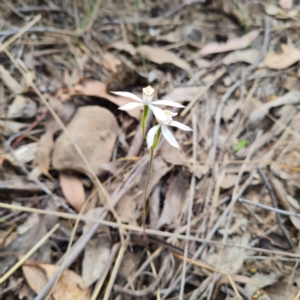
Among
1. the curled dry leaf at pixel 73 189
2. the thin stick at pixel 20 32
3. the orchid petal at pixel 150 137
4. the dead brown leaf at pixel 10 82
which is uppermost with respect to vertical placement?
the thin stick at pixel 20 32

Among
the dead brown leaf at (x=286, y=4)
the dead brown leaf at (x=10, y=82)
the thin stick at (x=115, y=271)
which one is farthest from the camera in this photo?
the dead brown leaf at (x=286, y=4)

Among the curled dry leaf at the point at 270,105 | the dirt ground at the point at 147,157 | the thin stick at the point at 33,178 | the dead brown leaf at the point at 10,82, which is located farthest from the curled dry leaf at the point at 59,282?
the curled dry leaf at the point at 270,105

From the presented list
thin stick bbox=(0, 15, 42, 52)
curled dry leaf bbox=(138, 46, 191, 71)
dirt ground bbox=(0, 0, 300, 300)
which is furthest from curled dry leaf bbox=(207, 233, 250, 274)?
thin stick bbox=(0, 15, 42, 52)

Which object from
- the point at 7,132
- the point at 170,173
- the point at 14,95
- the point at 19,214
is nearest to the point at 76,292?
the point at 19,214

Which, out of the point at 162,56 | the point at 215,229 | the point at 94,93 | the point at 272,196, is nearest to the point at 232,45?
the point at 162,56

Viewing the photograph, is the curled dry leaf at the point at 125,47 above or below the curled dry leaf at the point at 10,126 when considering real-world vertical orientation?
above

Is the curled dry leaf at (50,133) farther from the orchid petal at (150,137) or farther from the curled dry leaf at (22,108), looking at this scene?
the orchid petal at (150,137)

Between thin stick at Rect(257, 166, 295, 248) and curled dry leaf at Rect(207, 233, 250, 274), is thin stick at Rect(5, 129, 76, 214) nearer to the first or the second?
curled dry leaf at Rect(207, 233, 250, 274)

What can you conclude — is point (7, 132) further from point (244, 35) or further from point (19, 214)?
point (244, 35)
